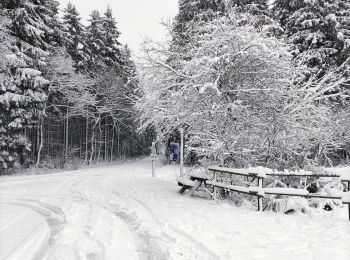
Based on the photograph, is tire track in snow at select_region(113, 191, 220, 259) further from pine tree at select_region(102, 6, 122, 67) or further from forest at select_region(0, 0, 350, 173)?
pine tree at select_region(102, 6, 122, 67)

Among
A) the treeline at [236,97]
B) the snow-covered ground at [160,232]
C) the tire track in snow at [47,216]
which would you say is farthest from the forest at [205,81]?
the tire track in snow at [47,216]

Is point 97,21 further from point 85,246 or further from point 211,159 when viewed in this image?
point 85,246

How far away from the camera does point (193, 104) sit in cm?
1237

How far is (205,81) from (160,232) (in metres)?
6.20

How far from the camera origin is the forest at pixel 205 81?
39.6ft

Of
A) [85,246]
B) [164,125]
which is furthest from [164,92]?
[85,246]

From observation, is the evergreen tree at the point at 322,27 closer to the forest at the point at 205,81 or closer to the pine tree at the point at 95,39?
the forest at the point at 205,81

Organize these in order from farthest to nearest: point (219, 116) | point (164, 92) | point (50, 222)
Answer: point (164, 92) < point (219, 116) < point (50, 222)

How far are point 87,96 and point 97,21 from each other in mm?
9997

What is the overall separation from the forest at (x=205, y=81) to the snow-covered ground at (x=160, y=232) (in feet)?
9.62

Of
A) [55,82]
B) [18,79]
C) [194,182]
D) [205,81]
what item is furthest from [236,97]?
[55,82]

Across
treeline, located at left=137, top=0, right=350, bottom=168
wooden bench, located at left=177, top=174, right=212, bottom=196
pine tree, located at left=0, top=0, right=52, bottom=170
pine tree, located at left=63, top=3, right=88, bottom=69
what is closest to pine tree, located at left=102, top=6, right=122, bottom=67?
pine tree, located at left=63, top=3, right=88, bottom=69

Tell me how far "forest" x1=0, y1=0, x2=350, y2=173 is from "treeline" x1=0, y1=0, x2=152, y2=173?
108 millimetres

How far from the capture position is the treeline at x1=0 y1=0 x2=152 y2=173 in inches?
924
